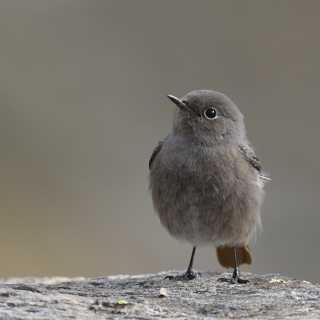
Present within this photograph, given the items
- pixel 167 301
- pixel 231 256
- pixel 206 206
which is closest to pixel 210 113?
pixel 206 206

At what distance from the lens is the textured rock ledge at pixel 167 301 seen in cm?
366

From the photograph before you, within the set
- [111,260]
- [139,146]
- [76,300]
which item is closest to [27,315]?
[76,300]

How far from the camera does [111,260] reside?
1072cm

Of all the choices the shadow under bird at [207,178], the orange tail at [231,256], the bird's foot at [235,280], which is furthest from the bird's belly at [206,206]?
the orange tail at [231,256]

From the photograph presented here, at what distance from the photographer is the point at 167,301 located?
14.1ft

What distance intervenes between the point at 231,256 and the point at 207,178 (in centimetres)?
130

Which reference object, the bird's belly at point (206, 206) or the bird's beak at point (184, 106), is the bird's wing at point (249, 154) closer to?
the bird's belly at point (206, 206)

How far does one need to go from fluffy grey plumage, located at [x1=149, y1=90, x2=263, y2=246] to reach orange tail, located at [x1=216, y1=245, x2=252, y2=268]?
35 cm

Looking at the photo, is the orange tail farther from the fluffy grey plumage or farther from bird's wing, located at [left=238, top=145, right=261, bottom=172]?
bird's wing, located at [left=238, top=145, right=261, bottom=172]

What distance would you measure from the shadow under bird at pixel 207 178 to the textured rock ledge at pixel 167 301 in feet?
2.00

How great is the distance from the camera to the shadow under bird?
5574 millimetres

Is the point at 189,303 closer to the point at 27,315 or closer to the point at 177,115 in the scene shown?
the point at 27,315

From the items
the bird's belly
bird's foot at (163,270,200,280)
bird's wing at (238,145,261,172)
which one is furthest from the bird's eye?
bird's foot at (163,270,200,280)

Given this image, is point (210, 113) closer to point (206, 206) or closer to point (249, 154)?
point (249, 154)
